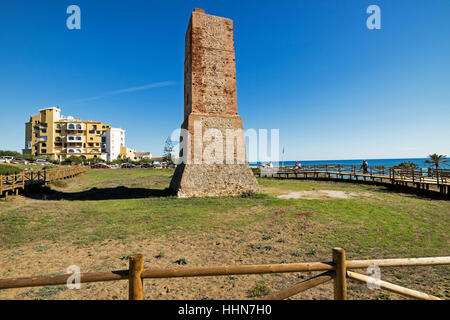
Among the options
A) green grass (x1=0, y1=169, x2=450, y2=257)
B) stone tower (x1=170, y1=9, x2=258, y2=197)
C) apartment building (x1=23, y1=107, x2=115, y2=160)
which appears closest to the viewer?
green grass (x1=0, y1=169, x2=450, y2=257)

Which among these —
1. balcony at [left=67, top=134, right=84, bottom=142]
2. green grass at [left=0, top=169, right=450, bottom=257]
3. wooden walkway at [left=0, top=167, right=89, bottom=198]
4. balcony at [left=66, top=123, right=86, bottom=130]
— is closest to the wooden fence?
green grass at [left=0, top=169, right=450, bottom=257]

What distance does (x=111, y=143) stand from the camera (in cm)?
7044

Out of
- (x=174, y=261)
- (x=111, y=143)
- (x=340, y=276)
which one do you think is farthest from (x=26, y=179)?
(x=111, y=143)

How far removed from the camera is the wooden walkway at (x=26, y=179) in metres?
14.5

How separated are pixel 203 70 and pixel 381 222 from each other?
1350 cm

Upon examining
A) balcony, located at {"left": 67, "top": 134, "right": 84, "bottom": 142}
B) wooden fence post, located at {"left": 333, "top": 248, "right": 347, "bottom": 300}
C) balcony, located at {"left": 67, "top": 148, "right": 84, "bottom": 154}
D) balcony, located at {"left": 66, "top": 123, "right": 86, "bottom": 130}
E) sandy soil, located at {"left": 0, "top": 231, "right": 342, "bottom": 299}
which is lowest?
sandy soil, located at {"left": 0, "top": 231, "right": 342, "bottom": 299}

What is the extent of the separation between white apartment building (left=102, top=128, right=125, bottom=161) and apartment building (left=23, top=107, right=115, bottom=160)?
3.32m

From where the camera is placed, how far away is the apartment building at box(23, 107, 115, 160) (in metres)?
60.7

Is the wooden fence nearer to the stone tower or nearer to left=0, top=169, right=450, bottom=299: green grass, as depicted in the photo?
left=0, top=169, right=450, bottom=299: green grass

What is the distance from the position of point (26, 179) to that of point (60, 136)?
55.2 meters

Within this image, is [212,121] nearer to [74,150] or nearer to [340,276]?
[340,276]

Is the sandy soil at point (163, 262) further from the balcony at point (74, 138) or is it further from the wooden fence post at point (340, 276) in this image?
the balcony at point (74, 138)

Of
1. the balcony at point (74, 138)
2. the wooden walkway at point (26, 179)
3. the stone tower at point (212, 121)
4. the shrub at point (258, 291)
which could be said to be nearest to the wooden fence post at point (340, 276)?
the shrub at point (258, 291)
